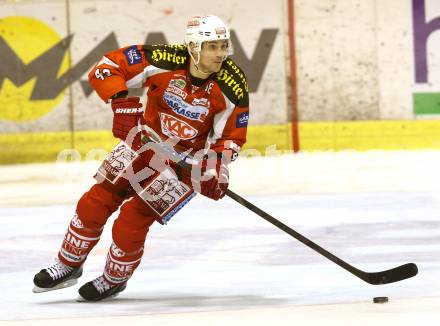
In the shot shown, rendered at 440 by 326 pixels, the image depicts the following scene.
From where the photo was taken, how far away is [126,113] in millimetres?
4832

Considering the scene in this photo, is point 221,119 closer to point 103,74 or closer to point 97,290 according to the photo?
point 103,74

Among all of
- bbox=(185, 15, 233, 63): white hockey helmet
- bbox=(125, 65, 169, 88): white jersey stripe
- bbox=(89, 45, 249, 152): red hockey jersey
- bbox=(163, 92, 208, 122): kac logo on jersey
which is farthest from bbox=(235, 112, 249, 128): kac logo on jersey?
bbox=(125, 65, 169, 88): white jersey stripe

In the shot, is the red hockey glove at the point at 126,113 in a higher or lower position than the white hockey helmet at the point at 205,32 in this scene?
lower

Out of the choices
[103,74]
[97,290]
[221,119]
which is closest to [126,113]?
[103,74]

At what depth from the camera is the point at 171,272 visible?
564 centimetres

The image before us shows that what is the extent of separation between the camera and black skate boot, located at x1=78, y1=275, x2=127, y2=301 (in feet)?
16.5

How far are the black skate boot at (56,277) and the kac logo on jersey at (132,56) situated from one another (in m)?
0.90

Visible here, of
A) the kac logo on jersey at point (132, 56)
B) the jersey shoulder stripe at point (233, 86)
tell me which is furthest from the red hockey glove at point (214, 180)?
the kac logo on jersey at point (132, 56)

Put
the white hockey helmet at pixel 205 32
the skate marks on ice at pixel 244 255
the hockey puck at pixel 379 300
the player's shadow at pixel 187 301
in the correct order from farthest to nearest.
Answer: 1. the white hockey helmet at pixel 205 32
2. the skate marks on ice at pixel 244 255
3. the player's shadow at pixel 187 301
4. the hockey puck at pixel 379 300

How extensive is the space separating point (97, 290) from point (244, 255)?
Result: 1.21 metres

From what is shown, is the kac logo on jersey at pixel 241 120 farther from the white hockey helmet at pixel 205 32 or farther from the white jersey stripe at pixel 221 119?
the white hockey helmet at pixel 205 32

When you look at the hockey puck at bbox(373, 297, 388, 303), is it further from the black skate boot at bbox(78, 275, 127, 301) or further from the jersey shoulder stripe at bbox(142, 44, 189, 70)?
the jersey shoulder stripe at bbox(142, 44, 189, 70)

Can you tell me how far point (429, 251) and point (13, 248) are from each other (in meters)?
2.19

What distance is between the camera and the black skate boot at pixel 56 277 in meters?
5.04
